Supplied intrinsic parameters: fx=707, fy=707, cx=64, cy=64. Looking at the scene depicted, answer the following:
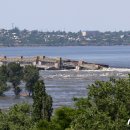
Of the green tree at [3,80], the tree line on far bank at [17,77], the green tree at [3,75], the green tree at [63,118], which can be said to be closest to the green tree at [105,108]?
the green tree at [63,118]

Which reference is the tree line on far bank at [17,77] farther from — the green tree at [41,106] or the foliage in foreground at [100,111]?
the foliage in foreground at [100,111]

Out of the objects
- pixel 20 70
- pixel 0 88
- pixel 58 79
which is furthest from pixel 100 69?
pixel 0 88

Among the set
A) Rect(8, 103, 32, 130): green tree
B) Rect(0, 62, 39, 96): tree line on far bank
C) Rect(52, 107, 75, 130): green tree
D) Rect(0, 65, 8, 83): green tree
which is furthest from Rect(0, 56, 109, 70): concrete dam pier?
Rect(52, 107, 75, 130): green tree

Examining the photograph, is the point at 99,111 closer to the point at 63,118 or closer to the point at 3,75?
the point at 63,118

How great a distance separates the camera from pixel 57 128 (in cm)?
3020

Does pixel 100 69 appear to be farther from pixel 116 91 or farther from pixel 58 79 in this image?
pixel 116 91

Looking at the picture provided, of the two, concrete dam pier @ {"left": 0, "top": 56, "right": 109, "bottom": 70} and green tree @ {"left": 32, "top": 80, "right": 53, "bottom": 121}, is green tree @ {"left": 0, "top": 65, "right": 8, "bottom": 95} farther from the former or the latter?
concrete dam pier @ {"left": 0, "top": 56, "right": 109, "bottom": 70}

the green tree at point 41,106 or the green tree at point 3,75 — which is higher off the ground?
the green tree at point 41,106

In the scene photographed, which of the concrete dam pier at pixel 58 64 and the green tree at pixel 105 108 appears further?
the concrete dam pier at pixel 58 64

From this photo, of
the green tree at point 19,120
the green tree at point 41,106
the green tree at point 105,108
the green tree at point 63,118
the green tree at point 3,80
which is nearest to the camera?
the green tree at point 105,108

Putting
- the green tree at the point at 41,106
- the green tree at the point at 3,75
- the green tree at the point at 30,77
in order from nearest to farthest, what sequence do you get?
the green tree at the point at 41,106
the green tree at the point at 30,77
the green tree at the point at 3,75

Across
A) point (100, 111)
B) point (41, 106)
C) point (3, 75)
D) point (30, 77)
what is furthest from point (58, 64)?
point (100, 111)

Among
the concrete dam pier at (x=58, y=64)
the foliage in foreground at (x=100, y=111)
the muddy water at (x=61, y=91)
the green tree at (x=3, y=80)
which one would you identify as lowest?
the concrete dam pier at (x=58, y=64)

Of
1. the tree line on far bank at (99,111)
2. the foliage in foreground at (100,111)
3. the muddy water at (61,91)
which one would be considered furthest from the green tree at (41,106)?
the muddy water at (61,91)
